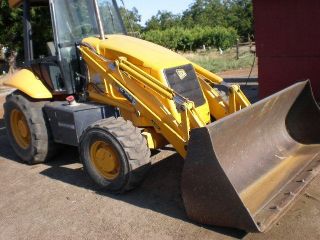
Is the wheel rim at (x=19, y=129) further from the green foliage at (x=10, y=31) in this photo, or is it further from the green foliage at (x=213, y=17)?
the green foliage at (x=213, y=17)

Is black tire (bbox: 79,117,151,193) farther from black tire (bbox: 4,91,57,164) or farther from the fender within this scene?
the fender

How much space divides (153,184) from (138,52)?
1.64 m

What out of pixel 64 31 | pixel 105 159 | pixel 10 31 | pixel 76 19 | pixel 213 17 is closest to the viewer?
pixel 105 159

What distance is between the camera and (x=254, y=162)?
467 centimetres

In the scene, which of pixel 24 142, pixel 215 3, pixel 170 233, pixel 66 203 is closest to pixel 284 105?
pixel 170 233

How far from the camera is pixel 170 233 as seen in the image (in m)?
4.04

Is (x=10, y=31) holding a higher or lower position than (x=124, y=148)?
higher

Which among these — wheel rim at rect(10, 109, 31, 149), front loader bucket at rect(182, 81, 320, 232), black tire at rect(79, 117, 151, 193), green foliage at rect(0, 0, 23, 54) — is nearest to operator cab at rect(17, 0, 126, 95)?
wheel rim at rect(10, 109, 31, 149)

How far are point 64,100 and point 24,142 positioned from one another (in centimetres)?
102

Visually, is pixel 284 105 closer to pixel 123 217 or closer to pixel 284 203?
pixel 284 203

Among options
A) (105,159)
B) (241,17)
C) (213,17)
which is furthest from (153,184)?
(213,17)

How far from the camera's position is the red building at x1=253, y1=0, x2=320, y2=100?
863 centimetres

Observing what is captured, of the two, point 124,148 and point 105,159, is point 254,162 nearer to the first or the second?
point 124,148

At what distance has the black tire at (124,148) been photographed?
4.64 metres
